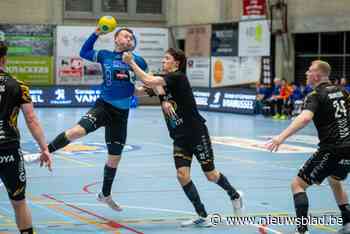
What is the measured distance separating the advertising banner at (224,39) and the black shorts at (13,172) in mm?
30714

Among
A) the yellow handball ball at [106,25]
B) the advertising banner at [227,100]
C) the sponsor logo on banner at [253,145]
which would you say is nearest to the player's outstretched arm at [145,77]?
the yellow handball ball at [106,25]

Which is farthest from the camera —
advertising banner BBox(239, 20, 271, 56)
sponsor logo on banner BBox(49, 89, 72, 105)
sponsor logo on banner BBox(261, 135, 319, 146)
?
sponsor logo on banner BBox(49, 89, 72, 105)

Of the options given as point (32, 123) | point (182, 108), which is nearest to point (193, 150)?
point (182, 108)

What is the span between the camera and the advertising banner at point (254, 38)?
3516 cm

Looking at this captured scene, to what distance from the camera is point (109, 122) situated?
980 centimetres

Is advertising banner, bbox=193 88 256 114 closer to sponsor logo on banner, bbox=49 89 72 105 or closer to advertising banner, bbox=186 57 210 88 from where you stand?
advertising banner, bbox=186 57 210 88

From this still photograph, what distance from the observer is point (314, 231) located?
871cm

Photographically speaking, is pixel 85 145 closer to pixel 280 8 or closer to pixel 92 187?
pixel 92 187

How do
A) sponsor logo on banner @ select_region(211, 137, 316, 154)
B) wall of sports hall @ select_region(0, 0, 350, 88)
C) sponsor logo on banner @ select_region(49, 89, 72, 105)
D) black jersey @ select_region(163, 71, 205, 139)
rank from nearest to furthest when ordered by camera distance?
black jersey @ select_region(163, 71, 205, 139) → sponsor logo on banner @ select_region(211, 137, 316, 154) → wall of sports hall @ select_region(0, 0, 350, 88) → sponsor logo on banner @ select_region(49, 89, 72, 105)

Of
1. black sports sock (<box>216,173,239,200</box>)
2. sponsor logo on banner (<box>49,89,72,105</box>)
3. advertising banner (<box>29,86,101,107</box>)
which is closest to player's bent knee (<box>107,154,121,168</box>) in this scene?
black sports sock (<box>216,173,239,200</box>)

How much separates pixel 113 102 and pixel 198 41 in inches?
1225

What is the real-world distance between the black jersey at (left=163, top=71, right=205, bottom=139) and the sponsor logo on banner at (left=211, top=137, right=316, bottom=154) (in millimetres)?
9319

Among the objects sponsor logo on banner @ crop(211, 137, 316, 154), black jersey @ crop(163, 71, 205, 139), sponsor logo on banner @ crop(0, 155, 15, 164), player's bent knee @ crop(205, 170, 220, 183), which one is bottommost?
sponsor logo on banner @ crop(211, 137, 316, 154)

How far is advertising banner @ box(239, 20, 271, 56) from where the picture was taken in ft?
115
